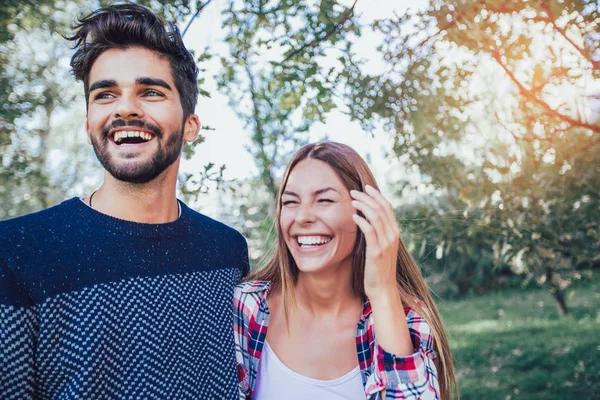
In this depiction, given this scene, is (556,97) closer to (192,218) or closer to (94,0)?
(192,218)

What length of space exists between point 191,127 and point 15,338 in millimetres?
1039

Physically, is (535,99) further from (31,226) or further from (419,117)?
(31,226)

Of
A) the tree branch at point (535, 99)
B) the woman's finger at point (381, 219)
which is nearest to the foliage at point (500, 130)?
the tree branch at point (535, 99)

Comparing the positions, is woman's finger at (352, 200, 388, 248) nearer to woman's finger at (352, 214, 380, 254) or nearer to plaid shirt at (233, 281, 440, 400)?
woman's finger at (352, 214, 380, 254)

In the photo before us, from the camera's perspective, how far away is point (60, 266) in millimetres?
1585

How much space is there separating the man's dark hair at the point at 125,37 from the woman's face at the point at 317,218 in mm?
660

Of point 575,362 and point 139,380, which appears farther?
point 575,362

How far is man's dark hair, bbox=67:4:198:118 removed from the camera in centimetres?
188

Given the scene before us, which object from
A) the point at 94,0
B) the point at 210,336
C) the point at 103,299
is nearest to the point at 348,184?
the point at 210,336

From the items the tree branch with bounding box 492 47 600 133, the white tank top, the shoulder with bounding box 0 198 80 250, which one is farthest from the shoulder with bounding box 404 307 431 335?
the tree branch with bounding box 492 47 600 133

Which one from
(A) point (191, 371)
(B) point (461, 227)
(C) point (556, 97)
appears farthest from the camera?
(B) point (461, 227)

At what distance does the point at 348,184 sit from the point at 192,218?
0.75 m

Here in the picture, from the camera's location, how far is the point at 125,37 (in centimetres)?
189

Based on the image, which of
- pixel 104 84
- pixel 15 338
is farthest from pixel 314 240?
pixel 15 338
